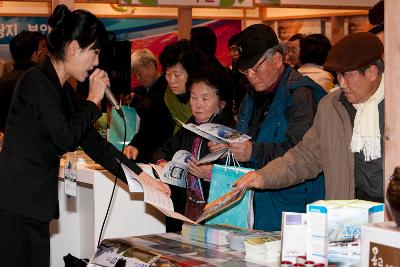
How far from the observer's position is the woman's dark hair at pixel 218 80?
3.96 meters

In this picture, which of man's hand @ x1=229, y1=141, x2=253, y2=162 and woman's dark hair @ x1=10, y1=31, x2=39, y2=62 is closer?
man's hand @ x1=229, y1=141, x2=253, y2=162

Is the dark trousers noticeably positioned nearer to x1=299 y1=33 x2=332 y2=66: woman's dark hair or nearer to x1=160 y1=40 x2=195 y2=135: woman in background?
x1=160 y1=40 x2=195 y2=135: woman in background

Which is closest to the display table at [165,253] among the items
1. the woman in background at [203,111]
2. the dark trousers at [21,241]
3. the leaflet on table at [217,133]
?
the dark trousers at [21,241]

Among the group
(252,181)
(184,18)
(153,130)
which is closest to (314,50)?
(184,18)

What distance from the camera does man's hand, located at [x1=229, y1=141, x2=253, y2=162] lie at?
11.6ft

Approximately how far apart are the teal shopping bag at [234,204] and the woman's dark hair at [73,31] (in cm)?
77

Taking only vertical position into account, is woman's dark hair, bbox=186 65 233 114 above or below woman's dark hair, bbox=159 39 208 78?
below

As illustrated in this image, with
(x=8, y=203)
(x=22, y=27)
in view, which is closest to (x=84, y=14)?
(x=8, y=203)

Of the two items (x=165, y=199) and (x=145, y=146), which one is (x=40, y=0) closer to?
(x=145, y=146)

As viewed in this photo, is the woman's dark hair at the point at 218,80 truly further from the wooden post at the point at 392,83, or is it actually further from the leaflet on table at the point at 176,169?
the wooden post at the point at 392,83

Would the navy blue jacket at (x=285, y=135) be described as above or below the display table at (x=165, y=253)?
above

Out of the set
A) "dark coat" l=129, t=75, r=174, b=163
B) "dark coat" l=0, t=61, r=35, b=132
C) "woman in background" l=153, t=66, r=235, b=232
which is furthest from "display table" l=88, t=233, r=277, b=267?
"dark coat" l=0, t=61, r=35, b=132

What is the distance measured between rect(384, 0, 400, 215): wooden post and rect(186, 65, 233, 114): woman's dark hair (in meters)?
1.47

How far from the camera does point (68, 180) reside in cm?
426
